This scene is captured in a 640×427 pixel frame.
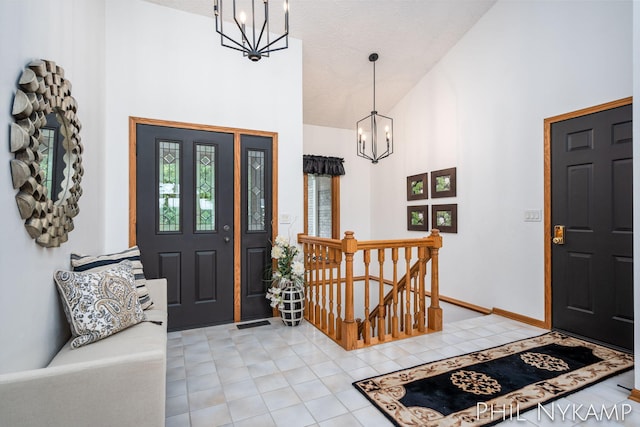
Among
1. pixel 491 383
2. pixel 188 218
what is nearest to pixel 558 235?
pixel 491 383

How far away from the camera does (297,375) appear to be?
88.4 inches

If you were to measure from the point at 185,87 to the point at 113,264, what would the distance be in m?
1.87

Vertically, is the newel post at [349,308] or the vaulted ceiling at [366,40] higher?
the vaulted ceiling at [366,40]

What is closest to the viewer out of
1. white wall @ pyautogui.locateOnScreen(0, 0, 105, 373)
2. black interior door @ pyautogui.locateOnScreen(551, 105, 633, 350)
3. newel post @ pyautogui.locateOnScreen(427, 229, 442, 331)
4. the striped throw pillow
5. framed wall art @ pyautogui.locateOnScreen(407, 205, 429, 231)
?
white wall @ pyautogui.locateOnScreen(0, 0, 105, 373)

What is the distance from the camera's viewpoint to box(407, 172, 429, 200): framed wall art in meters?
4.61

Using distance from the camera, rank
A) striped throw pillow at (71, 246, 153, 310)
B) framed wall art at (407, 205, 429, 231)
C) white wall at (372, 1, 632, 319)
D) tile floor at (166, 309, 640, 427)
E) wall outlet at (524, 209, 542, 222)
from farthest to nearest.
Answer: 1. framed wall art at (407, 205, 429, 231)
2. wall outlet at (524, 209, 542, 222)
3. white wall at (372, 1, 632, 319)
4. striped throw pillow at (71, 246, 153, 310)
5. tile floor at (166, 309, 640, 427)

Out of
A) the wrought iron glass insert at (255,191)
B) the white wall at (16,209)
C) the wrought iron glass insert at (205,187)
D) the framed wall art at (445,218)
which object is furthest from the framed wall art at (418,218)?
the white wall at (16,209)

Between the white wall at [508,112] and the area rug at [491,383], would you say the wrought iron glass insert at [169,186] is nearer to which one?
the area rug at [491,383]

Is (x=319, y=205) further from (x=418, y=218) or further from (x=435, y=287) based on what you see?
(x=435, y=287)

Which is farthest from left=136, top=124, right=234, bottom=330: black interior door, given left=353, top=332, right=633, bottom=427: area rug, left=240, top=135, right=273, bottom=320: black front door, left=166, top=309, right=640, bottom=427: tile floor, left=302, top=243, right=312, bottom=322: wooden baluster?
left=353, top=332, right=633, bottom=427: area rug

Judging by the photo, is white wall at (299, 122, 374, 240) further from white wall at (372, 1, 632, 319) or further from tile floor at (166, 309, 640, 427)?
tile floor at (166, 309, 640, 427)

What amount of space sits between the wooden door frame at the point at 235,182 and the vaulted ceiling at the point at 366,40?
821mm

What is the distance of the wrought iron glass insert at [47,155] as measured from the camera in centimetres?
167

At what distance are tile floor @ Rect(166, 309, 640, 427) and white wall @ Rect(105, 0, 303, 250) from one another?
1.24 metres
